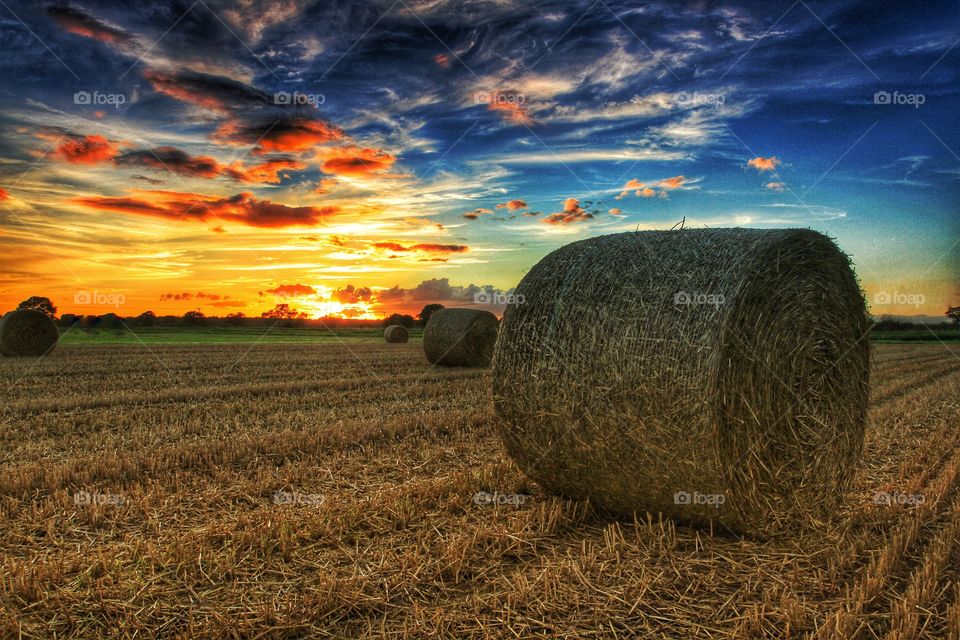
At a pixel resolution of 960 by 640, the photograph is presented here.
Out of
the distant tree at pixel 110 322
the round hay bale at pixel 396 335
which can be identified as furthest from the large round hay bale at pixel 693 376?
the distant tree at pixel 110 322

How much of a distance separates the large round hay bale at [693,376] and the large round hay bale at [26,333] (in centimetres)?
2020

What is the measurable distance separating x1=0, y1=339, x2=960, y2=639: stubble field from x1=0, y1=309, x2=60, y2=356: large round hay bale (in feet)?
46.7

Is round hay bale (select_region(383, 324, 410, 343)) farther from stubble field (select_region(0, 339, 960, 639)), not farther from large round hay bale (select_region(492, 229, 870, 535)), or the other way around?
large round hay bale (select_region(492, 229, 870, 535))

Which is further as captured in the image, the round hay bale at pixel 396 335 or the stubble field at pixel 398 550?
the round hay bale at pixel 396 335

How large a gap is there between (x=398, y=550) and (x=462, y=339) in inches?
506

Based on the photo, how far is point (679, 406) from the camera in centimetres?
504

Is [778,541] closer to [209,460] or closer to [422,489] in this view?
[422,489]

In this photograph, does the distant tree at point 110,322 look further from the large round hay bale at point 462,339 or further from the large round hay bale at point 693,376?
the large round hay bale at point 693,376

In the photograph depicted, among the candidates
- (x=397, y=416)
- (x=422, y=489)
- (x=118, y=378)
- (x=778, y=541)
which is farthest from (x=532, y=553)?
(x=118, y=378)

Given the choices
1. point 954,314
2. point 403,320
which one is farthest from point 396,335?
point 954,314

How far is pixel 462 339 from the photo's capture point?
57.9 ft

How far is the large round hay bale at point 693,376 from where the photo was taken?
5.11m

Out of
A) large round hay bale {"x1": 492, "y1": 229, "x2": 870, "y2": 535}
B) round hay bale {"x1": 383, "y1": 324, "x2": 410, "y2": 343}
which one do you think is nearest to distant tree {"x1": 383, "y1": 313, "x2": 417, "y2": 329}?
round hay bale {"x1": 383, "y1": 324, "x2": 410, "y2": 343}

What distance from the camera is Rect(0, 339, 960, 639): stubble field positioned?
12.8 ft
